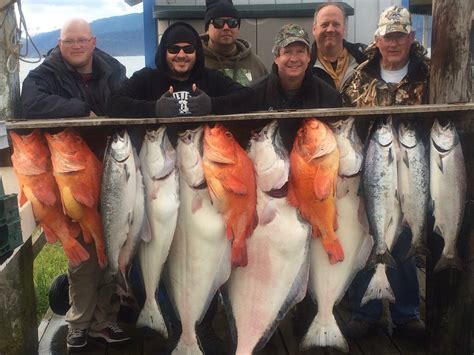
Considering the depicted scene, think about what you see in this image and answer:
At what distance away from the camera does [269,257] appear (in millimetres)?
2830

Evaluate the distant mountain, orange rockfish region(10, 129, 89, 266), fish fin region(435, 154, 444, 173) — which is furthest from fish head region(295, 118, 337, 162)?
the distant mountain

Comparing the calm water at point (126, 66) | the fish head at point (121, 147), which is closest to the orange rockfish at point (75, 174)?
the fish head at point (121, 147)

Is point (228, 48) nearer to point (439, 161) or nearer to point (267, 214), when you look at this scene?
point (267, 214)

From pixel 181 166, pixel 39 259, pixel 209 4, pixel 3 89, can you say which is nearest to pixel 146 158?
pixel 181 166

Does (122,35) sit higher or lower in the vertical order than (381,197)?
higher

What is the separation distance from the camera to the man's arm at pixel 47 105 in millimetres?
3092

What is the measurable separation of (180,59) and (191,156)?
636mm

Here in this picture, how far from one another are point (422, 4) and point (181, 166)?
111 inches

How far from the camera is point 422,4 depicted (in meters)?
4.72

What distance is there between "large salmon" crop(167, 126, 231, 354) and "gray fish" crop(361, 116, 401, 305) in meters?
0.66

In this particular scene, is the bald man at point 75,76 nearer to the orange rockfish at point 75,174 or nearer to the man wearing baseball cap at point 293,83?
the orange rockfish at point 75,174

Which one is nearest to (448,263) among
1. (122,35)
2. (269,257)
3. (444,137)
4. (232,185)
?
(444,137)

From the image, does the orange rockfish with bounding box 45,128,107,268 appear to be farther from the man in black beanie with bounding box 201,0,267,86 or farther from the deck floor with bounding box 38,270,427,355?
the man in black beanie with bounding box 201,0,267,86

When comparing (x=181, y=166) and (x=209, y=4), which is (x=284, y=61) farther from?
(x=209, y=4)
